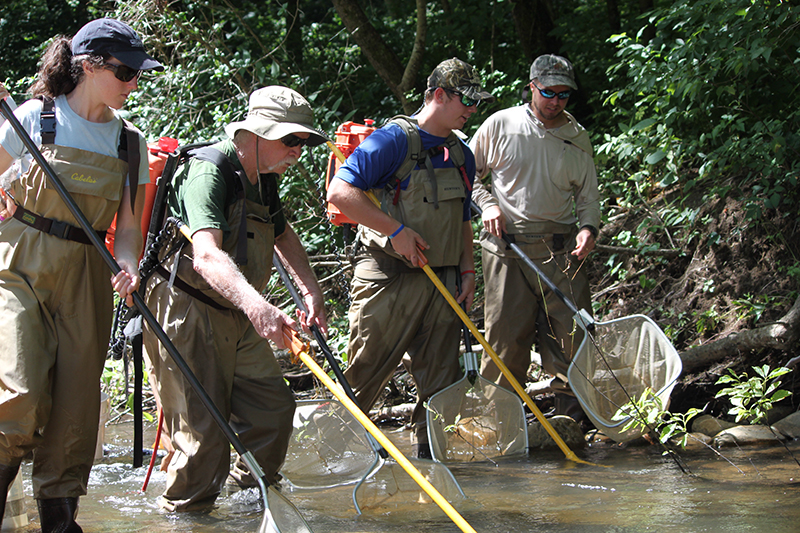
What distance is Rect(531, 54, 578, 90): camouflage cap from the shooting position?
4840 mm

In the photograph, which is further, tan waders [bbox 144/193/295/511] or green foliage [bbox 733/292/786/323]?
green foliage [bbox 733/292/786/323]

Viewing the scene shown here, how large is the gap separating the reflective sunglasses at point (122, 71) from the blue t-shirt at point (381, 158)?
4.30ft

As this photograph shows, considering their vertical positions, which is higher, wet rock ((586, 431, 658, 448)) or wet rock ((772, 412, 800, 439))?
wet rock ((772, 412, 800, 439))

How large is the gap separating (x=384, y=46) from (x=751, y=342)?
5.26 meters

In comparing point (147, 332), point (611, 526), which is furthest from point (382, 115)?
point (611, 526)

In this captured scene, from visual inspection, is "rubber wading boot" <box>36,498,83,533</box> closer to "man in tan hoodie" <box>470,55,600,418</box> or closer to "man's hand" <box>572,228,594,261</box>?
"man in tan hoodie" <box>470,55,600,418</box>

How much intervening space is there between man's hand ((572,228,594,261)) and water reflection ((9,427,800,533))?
4.08 ft

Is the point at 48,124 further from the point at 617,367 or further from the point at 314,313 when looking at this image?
the point at 617,367

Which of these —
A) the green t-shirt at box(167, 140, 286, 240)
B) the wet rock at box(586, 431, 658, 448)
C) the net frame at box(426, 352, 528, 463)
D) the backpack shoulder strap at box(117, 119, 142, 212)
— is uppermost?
the backpack shoulder strap at box(117, 119, 142, 212)

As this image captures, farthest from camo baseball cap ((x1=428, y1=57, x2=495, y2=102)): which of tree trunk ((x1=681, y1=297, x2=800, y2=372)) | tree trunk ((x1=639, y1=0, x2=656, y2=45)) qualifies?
tree trunk ((x1=639, y1=0, x2=656, y2=45))

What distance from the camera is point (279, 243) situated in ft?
12.8

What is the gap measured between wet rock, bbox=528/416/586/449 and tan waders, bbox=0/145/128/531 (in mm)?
2706

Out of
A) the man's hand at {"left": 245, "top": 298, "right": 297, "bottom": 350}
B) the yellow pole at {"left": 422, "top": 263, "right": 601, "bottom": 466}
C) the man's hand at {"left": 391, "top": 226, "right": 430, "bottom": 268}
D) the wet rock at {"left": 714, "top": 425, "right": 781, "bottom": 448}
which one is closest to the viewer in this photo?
the man's hand at {"left": 245, "top": 298, "right": 297, "bottom": 350}

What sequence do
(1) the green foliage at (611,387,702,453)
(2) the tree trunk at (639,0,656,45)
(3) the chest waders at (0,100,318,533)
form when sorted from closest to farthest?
(3) the chest waders at (0,100,318,533)
(1) the green foliage at (611,387,702,453)
(2) the tree trunk at (639,0,656,45)
